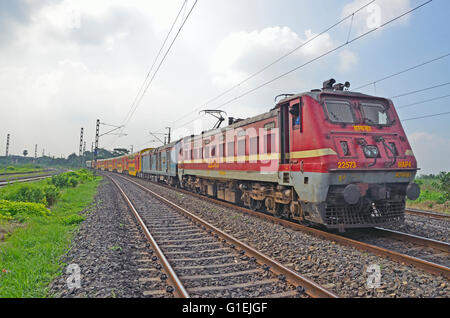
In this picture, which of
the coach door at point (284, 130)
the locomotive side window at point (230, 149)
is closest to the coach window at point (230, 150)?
the locomotive side window at point (230, 149)

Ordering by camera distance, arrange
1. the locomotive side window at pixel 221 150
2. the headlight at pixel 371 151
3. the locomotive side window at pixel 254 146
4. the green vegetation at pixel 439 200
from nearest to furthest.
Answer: the headlight at pixel 371 151, the locomotive side window at pixel 254 146, the locomotive side window at pixel 221 150, the green vegetation at pixel 439 200

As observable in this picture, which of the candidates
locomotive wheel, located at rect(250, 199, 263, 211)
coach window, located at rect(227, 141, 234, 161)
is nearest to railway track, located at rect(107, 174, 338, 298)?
locomotive wheel, located at rect(250, 199, 263, 211)

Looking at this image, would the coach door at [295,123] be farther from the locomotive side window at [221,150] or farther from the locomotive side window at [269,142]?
the locomotive side window at [221,150]

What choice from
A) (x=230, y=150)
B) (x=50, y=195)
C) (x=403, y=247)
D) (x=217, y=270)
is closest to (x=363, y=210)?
(x=403, y=247)

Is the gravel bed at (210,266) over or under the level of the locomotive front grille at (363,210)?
under

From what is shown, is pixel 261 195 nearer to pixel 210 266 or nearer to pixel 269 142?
pixel 269 142

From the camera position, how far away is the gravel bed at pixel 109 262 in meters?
4.37

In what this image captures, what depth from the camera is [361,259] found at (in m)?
5.72

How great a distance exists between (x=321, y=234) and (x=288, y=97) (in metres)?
3.76

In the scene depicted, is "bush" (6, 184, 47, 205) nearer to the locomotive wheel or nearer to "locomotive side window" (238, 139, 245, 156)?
"locomotive side window" (238, 139, 245, 156)

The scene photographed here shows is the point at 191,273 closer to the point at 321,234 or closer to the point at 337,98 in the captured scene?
the point at 321,234

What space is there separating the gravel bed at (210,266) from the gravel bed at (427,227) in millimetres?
5022

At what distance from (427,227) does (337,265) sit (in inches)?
199

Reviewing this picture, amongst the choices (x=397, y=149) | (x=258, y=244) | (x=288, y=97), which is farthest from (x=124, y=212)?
(x=397, y=149)
